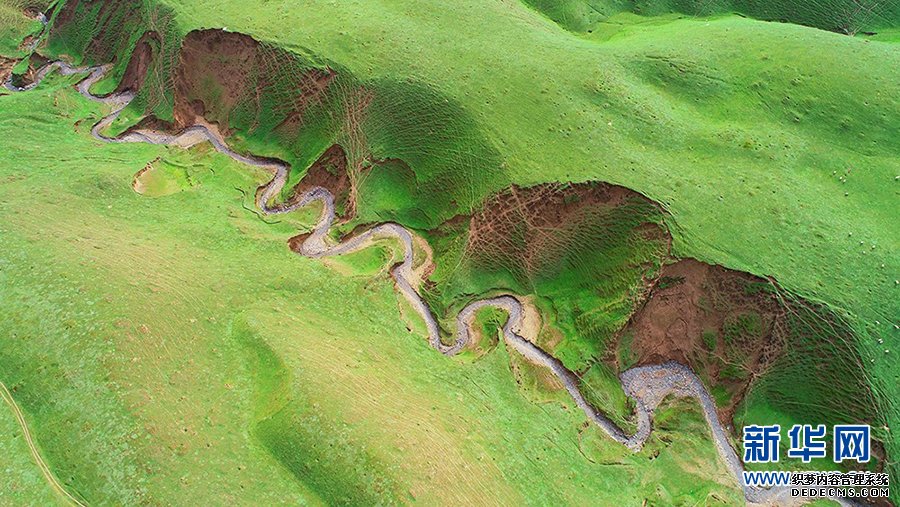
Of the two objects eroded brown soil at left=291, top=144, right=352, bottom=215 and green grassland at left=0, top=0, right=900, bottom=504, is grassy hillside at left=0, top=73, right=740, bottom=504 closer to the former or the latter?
green grassland at left=0, top=0, right=900, bottom=504

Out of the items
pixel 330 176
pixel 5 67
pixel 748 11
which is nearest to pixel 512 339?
pixel 330 176

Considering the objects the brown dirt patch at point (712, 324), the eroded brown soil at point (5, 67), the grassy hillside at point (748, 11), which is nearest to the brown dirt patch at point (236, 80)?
the eroded brown soil at point (5, 67)

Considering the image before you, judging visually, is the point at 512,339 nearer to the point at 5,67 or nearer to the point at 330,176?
the point at 330,176

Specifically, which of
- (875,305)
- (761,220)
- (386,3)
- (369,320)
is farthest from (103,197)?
(875,305)

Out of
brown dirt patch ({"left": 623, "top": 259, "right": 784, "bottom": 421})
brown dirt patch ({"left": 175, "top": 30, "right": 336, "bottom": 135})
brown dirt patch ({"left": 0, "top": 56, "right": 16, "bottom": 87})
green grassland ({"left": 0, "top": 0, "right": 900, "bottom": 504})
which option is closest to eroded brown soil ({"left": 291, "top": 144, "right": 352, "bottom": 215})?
green grassland ({"left": 0, "top": 0, "right": 900, "bottom": 504})

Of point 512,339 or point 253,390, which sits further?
point 512,339

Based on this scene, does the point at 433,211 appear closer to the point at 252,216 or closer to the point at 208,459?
the point at 252,216

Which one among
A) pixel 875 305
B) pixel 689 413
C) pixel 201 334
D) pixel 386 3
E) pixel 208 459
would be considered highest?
pixel 386 3

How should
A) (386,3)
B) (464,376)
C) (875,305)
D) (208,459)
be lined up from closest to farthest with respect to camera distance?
(208,459)
(875,305)
(464,376)
(386,3)
